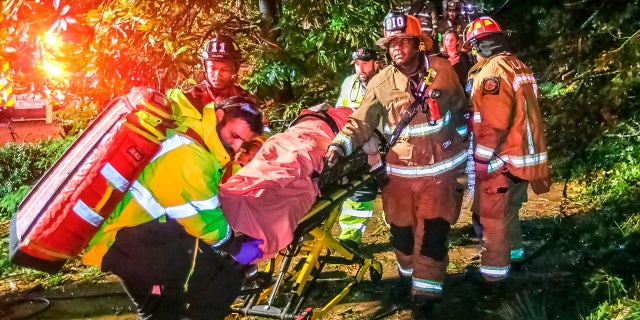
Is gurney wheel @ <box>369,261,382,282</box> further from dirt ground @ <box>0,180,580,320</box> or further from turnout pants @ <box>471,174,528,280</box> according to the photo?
turnout pants @ <box>471,174,528,280</box>

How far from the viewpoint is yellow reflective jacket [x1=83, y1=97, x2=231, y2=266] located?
2.43m

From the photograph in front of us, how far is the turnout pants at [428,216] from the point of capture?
12.2ft

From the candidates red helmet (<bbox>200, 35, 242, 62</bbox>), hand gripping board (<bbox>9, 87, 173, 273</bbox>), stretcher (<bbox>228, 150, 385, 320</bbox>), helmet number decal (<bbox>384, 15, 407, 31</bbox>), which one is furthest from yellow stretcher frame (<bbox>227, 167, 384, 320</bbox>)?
red helmet (<bbox>200, 35, 242, 62</bbox>)

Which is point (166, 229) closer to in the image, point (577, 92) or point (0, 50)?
point (0, 50)

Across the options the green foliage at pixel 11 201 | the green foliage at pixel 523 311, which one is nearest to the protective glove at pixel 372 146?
the green foliage at pixel 523 311

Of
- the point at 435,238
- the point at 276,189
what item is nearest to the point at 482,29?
the point at 435,238

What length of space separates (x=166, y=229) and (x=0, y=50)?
3028 mm

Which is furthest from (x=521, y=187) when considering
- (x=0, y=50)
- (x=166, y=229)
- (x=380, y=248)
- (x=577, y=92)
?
(x=0, y=50)

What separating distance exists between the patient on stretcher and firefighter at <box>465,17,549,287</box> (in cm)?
124

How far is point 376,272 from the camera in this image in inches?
175

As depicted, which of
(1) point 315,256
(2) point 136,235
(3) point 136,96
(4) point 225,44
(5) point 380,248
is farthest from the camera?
(5) point 380,248

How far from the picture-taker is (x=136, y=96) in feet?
→ 8.13

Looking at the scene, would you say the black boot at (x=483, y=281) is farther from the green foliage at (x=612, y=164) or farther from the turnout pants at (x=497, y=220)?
the green foliage at (x=612, y=164)

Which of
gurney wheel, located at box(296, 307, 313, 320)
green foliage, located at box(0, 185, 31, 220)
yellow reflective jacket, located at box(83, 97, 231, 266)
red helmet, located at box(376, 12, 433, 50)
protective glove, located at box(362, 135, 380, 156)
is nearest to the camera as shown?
yellow reflective jacket, located at box(83, 97, 231, 266)
